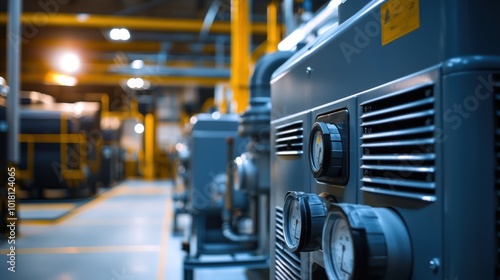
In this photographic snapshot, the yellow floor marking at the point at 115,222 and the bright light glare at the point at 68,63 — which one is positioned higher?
the bright light glare at the point at 68,63

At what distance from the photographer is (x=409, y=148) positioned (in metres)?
0.79

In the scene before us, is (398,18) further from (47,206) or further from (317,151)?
(47,206)

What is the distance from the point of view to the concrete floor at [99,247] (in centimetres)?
309

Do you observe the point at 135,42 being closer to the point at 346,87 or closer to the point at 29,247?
the point at 29,247

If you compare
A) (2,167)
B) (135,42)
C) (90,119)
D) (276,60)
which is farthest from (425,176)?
(135,42)

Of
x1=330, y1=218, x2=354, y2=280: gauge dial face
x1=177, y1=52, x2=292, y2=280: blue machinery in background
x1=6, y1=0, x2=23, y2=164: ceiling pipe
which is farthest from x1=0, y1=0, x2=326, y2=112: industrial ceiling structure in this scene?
x1=330, y1=218, x2=354, y2=280: gauge dial face

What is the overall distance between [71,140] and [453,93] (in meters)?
7.55

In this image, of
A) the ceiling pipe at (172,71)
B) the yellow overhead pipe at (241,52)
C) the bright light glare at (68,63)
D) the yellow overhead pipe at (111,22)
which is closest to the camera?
the yellow overhead pipe at (241,52)

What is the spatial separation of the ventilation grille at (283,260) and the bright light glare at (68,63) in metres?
8.32

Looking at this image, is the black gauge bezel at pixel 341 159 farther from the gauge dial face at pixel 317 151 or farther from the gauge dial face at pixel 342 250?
the gauge dial face at pixel 342 250

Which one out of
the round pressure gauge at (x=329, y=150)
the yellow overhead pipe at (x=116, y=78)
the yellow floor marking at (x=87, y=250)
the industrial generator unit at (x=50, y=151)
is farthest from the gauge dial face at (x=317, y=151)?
the yellow overhead pipe at (x=116, y=78)

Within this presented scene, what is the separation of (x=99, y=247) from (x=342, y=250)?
142 inches

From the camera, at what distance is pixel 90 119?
835 cm

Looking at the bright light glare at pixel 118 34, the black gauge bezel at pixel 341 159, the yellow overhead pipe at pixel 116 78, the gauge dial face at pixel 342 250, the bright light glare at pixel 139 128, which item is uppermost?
the bright light glare at pixel 118 34
